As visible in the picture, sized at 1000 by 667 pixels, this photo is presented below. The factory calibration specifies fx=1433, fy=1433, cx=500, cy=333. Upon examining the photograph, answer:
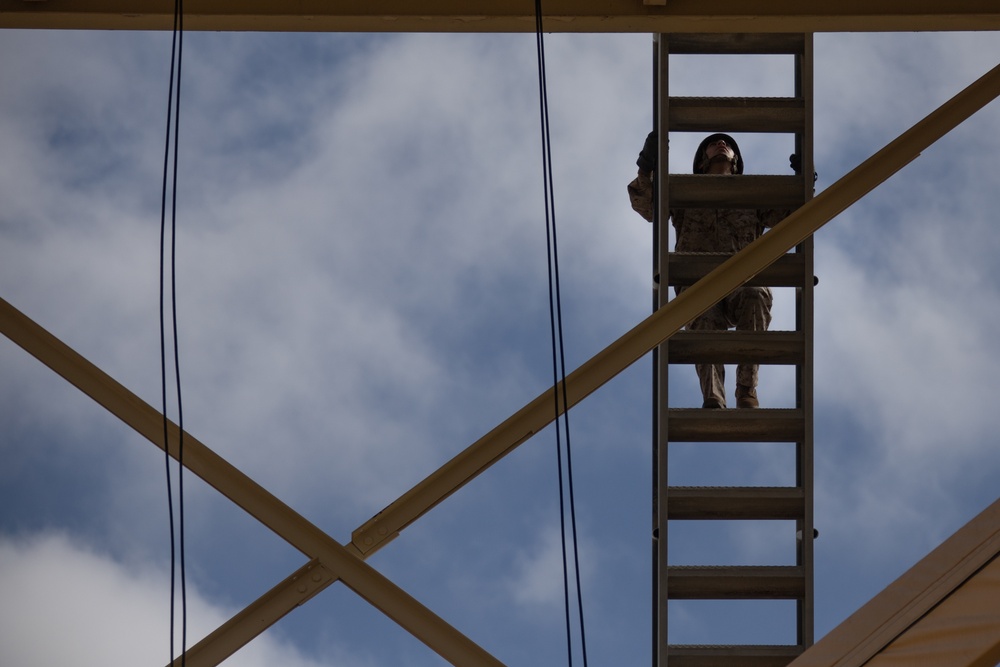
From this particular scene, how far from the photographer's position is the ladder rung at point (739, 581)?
922 centimetres

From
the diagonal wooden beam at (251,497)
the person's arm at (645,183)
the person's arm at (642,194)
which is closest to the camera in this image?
the diagonal wooden beam at (251,497)

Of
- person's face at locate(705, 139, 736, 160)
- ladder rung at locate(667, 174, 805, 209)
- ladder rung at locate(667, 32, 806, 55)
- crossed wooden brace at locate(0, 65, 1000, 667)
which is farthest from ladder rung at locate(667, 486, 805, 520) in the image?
ladder rung at locate(667, 32, 806, 55)

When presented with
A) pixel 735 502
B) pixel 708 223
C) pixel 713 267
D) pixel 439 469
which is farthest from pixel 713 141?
pixel 439 469

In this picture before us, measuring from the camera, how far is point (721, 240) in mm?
9883

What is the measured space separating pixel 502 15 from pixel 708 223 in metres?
3.32

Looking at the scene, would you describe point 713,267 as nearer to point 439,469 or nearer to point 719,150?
point 719,150

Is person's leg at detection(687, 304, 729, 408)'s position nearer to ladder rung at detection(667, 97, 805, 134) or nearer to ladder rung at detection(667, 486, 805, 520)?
ladder rung at detection(667, 486, 805, 520)

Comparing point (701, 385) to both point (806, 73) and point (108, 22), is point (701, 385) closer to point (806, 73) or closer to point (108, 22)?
point (806, 73)

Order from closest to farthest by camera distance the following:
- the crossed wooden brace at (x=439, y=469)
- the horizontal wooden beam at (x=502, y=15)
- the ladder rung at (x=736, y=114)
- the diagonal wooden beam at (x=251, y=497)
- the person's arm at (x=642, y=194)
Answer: the diagonal wooden beam at (x=251, y=497) → the crossed wooden brace at (x=439, y=469) → the horizontal wooden beam at (x=502, y=15) → the ladder rung at (x=736, y=114) → the person's arm at (x=642, y=194)

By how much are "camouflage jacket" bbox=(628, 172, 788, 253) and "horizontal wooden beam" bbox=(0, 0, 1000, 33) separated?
8.70 feet

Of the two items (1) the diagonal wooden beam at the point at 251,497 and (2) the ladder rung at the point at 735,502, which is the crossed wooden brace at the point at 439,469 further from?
(2) the ladder rung at the point at 735,502

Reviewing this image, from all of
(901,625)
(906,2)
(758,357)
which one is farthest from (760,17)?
(901,625)

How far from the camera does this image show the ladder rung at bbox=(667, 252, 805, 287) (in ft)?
31.0

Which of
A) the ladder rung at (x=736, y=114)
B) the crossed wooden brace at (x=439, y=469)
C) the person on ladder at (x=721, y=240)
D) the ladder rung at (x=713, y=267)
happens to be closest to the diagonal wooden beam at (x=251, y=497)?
the crossed wooden brace at (x=439, y=469)
